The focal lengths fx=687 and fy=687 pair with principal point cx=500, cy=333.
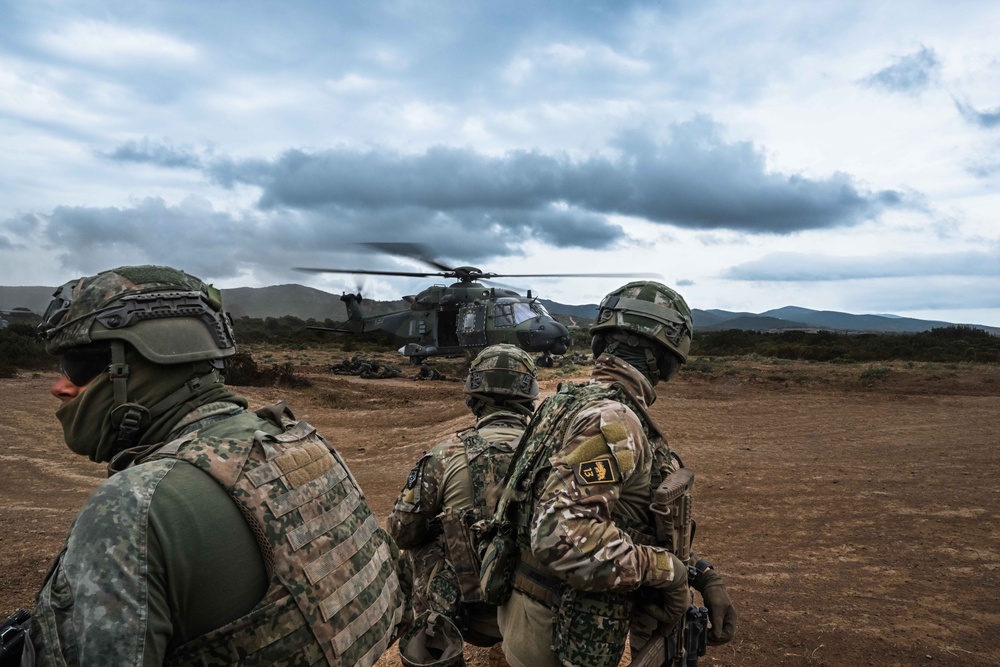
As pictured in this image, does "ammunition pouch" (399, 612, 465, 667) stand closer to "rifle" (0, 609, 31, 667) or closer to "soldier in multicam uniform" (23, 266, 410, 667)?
"soldier in multicam uniform" (23, 266, 410, 667)

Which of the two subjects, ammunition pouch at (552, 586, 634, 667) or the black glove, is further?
the black glove

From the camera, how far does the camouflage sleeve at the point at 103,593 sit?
1.44m

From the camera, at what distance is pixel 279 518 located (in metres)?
1.74

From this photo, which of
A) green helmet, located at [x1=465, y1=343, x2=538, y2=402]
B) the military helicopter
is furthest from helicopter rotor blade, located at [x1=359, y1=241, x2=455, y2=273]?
green helmet, located at [x1=465, y1=343, x2=538, y2=402]

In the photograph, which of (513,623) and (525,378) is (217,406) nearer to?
(513,623)

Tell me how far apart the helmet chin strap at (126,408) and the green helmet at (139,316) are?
6 centimetres

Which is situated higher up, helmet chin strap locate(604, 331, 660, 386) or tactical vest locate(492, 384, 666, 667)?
helmet chin strap locate(604, 331, 660, 386)

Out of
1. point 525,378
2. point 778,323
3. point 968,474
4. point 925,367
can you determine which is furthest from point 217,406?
point 778,323

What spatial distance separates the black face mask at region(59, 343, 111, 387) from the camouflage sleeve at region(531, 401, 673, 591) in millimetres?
1493

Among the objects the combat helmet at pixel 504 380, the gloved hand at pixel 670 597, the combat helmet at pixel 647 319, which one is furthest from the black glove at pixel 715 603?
the combat helmet at pixel 504 380

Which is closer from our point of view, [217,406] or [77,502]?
[217,406]

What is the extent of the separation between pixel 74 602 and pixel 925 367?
27.2 meters

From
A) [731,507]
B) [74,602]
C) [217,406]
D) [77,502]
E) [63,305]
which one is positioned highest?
[63,305]

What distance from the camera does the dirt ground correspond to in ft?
18.1
